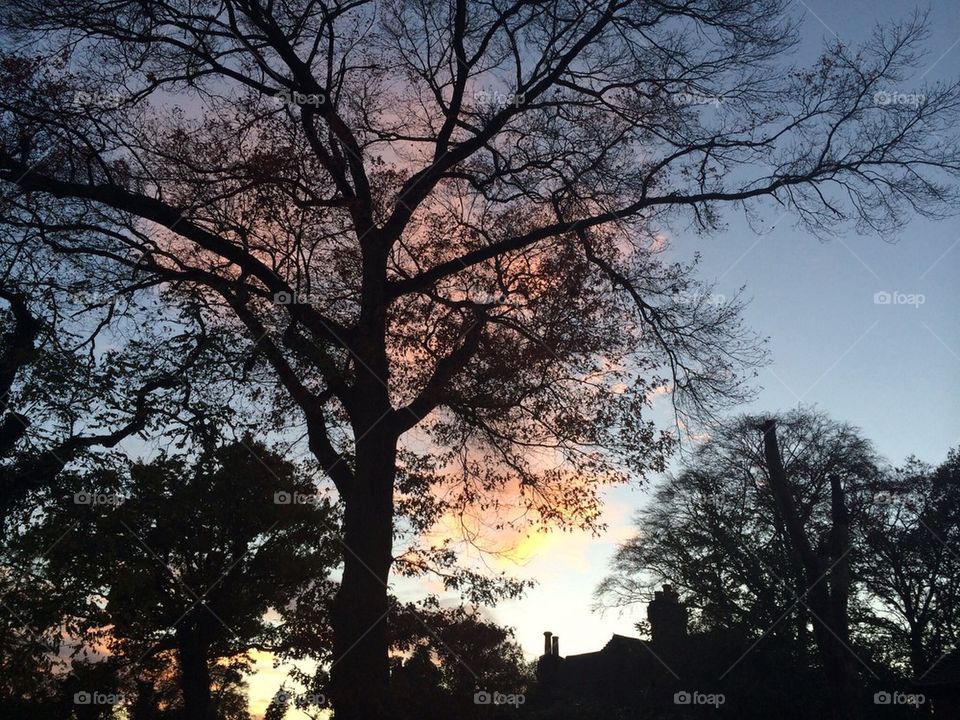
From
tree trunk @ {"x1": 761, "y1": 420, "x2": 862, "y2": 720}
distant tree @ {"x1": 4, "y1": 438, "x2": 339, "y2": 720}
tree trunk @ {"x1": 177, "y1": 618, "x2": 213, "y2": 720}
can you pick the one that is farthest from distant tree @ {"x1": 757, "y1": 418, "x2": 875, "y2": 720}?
tree trunk @ {"x1": 177, "y1": 618, "x2": 213, "y2": 720}

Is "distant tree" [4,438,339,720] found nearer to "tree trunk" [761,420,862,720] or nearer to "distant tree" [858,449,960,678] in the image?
"tree trunk" [761,420,862,720]

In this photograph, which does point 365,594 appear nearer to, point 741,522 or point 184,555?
point 184,555

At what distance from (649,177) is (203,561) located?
14.9 m

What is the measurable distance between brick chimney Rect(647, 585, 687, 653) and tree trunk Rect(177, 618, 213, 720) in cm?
2167

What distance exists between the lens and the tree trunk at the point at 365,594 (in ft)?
40.4

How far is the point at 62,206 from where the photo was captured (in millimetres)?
14625

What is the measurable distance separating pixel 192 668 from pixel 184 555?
3985 mm

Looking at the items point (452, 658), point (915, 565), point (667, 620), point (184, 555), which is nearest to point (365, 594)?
point (452, 658)

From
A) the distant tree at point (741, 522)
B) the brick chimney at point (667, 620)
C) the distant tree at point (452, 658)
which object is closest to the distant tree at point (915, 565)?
the distant tree at point (741, 522)

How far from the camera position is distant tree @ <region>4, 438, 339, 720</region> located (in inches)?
589

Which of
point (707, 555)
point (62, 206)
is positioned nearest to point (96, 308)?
point (62, 206)

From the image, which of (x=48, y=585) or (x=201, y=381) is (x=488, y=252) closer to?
(x=201, y=381)

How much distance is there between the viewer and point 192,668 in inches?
838

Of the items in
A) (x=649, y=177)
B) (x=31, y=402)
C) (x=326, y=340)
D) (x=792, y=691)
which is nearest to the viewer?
(x=31, y=402)
